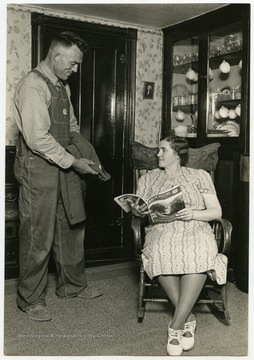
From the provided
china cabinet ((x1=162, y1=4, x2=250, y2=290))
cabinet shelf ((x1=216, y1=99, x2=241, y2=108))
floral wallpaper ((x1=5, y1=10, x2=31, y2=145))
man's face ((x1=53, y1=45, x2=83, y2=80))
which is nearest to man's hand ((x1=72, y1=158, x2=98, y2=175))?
man's face ((x1=53, y1=45, x2=83, y2=80))

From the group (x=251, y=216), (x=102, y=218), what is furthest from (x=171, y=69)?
(x=251, y=216)

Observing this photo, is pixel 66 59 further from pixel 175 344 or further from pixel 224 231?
pixel 175 344

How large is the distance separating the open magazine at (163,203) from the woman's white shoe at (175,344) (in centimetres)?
65

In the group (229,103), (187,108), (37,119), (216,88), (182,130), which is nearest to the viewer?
(37,119)

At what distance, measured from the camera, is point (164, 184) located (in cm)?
275

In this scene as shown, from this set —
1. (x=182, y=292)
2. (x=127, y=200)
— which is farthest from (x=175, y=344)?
(x=127, y=200)

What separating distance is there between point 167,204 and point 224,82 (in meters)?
1.85

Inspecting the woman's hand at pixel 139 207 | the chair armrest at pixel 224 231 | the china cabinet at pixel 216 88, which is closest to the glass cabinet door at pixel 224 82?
the china cabinet at pixel 216 88

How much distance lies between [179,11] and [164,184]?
1841mm

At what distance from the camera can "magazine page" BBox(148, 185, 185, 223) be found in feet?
8.04

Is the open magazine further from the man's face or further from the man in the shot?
the man's face

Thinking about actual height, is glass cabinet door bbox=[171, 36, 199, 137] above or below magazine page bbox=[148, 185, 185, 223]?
above

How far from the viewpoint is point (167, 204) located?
2475 mm

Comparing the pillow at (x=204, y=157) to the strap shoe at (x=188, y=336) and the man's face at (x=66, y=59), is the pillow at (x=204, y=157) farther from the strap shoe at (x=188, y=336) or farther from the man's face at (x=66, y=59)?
the strap shoe at (x=188, y=336)
